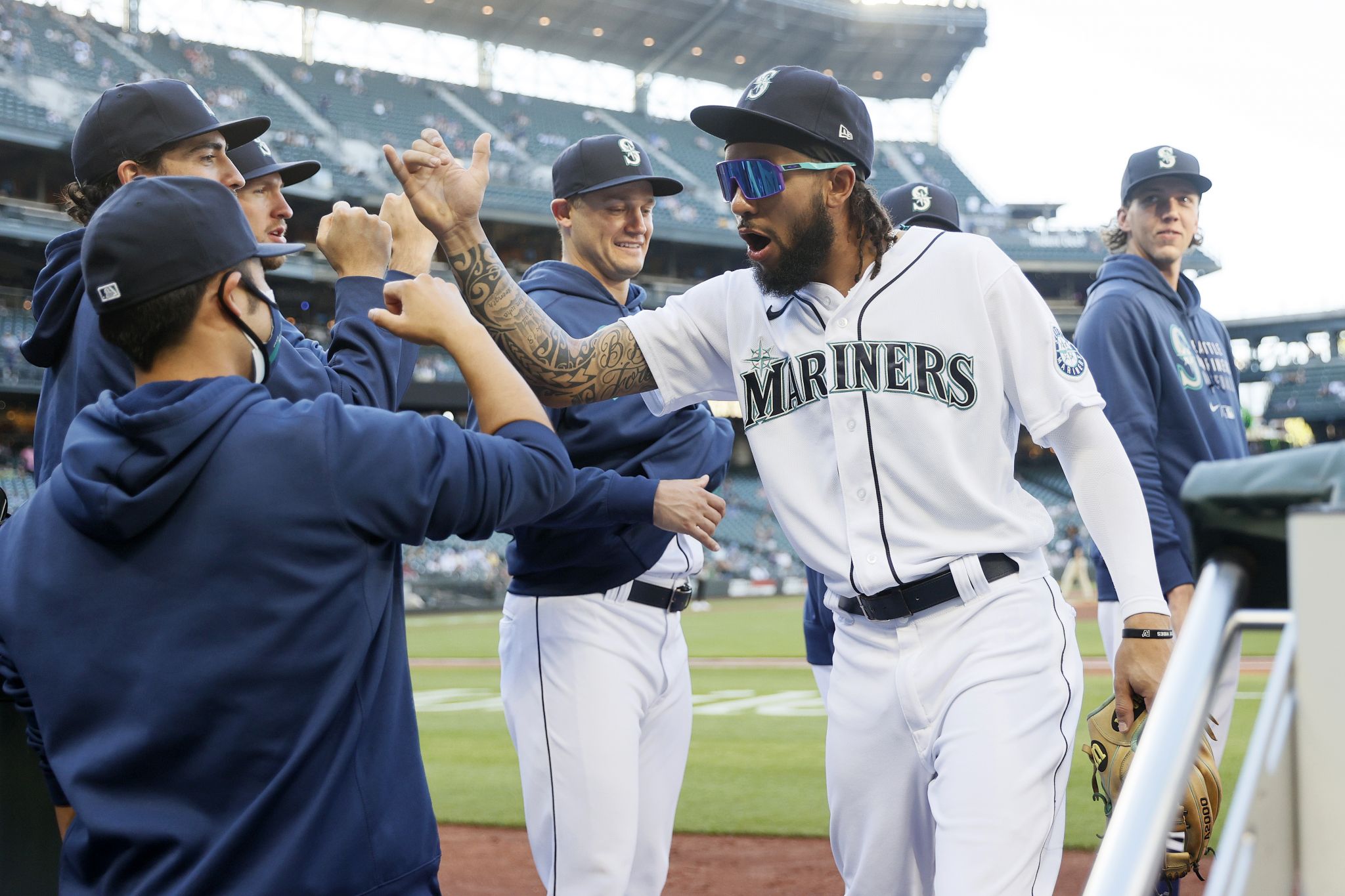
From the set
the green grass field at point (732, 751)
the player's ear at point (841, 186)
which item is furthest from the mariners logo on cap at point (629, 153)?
the green grass field at point (732, 751)

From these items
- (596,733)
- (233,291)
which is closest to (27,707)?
(233,291)

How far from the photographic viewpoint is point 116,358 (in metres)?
2.60

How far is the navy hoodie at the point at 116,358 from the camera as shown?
2.57m

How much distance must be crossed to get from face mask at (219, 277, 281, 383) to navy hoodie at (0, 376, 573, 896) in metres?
0.15

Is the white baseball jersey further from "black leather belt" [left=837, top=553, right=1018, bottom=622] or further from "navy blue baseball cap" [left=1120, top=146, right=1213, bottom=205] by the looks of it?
"navy blue baseball cap" [left=1120, top=146, right=1213, bottom=205]

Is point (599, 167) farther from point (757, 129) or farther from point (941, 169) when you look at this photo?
point (941, 169)

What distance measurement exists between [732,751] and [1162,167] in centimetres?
591

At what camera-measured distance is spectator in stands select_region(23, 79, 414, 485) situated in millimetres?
2607

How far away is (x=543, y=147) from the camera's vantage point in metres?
41.6

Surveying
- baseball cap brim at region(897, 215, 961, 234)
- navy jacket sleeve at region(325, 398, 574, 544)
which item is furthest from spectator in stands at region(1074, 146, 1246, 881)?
navy jacket sleeve at region(325, 398, 574, 544)

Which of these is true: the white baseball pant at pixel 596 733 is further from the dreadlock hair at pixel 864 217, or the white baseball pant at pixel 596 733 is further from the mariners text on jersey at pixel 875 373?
the dreadlock hair at pixel 864 217

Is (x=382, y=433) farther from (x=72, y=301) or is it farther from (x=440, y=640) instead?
(x=440, y=640)

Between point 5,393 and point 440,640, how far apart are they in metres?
17.4

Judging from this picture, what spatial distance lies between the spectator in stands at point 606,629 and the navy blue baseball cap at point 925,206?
2059 mm
